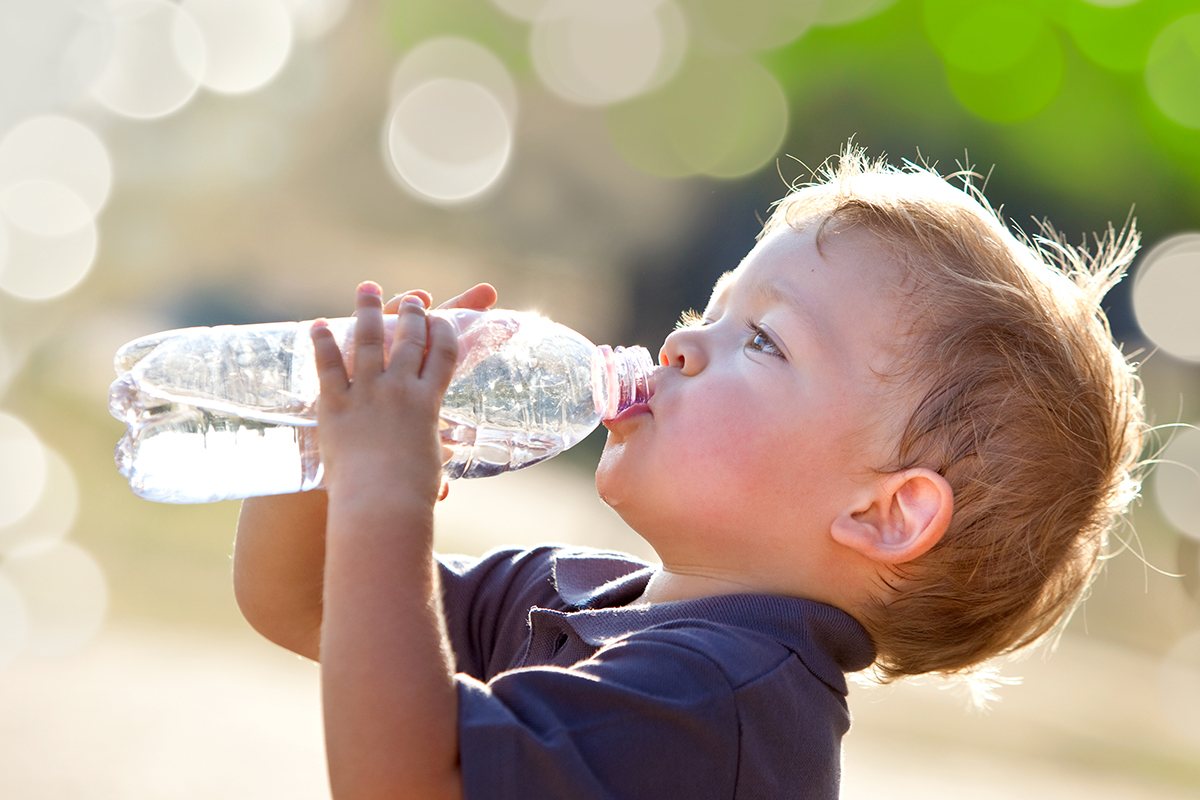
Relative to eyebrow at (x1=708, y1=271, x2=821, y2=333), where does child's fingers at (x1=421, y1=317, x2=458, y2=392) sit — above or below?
below

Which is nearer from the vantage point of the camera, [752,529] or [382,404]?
[382,404]

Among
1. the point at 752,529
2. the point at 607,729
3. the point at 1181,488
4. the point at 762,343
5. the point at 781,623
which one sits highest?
the point at 1181,488

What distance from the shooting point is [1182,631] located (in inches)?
183

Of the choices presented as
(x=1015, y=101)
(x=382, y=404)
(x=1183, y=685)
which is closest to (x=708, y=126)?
(x=1015, y=101)

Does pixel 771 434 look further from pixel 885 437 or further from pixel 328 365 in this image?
pixel 328 365

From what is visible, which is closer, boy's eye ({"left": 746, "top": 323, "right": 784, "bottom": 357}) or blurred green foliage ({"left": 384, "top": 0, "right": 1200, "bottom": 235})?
boy's eye ({"left": 746, "top": 323, "right": 784, "bottom": 357})

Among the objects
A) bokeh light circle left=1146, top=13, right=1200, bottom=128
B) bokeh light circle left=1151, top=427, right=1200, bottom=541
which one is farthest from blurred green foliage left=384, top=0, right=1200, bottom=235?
bokeh light circle left=1151, top=427, right=1200, bottom=541

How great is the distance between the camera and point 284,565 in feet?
4.26

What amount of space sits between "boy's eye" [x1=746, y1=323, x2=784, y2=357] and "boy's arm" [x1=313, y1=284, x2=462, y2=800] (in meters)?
0.36

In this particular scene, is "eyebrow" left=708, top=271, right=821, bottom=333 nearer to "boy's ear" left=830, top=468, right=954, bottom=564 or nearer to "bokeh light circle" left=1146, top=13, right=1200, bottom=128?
"boy's ear" left=830, top=468, right=954, bottom=564

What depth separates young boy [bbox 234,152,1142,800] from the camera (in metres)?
0.90

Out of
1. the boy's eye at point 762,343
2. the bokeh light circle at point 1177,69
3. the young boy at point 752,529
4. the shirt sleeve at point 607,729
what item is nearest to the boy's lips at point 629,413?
the young boy at point 752,529

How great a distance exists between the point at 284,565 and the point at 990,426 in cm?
84

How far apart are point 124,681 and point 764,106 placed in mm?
5419
